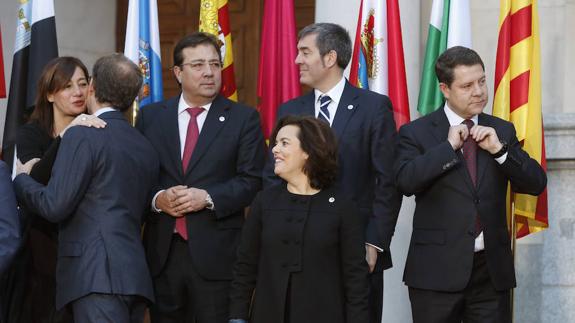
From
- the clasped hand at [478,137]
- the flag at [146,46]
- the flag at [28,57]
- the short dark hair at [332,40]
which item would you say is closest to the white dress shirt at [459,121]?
the clasped hand at [478,137]

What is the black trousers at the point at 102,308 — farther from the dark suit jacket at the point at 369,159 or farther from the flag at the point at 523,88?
the flag at the point at 523,88

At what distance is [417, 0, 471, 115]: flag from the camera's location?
7297 mm

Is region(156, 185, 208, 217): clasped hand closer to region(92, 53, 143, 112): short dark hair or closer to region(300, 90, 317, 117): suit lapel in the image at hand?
region(92, 53, 143, 112): short dark hair

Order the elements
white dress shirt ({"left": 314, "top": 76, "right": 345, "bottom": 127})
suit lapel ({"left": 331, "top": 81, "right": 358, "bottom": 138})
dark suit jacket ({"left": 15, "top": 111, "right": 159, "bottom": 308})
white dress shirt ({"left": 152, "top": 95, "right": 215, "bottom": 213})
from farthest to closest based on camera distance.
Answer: white dress shirt ({"left": 152, "top": 95, "right": 215, "bottom": 213})
white dress shirt ({"left": 314, "top": 76, "right": 345, "bottom": 127})
suit lapel ({"left": 331, "top": 81, "right": 358, "bottom": 138})
dark suit jacket ({"left": 15, "top": 111, "right": 159, "bottom": 308})

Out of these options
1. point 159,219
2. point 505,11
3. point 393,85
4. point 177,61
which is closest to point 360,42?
point 393,85

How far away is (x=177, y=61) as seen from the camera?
6535 millimetres

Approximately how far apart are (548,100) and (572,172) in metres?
0.65

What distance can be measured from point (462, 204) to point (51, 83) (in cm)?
225

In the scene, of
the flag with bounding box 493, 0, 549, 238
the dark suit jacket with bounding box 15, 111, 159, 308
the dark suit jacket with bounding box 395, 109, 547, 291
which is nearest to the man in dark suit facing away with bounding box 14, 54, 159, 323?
the dark suit jacket with bounding box 15, 111, 159, 308

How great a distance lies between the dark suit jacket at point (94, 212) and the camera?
5.64m

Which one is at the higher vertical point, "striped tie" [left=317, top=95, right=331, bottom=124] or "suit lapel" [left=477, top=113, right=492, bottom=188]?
"striped tie" [left=317, top=95, right=331, bottom=124]

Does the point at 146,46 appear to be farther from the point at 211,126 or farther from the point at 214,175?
the point at 214,175

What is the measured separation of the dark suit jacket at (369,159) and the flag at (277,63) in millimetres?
1340

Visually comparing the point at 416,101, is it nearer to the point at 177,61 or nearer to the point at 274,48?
the point at 274,48
